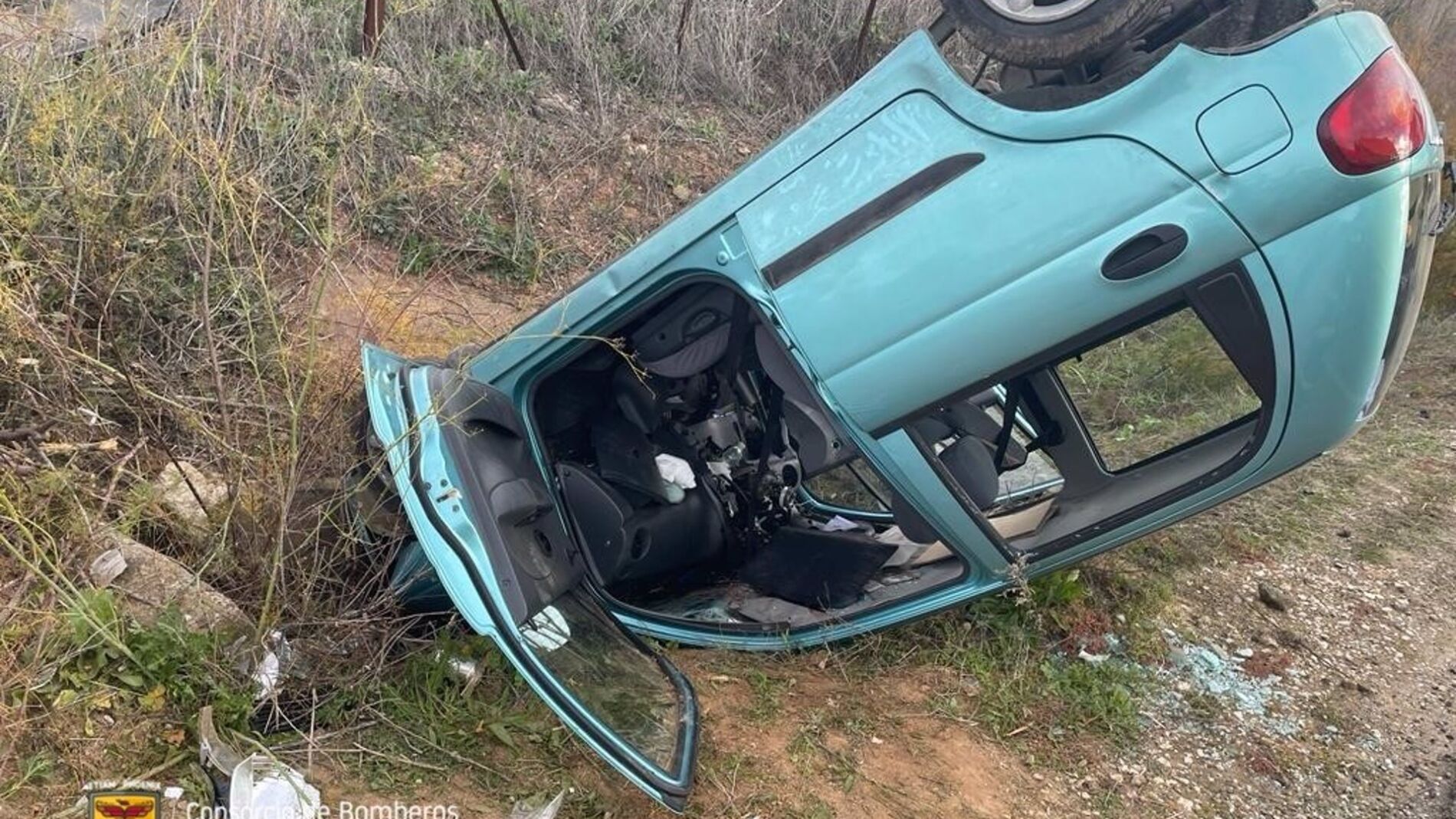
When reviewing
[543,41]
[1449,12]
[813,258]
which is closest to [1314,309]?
[813,258]

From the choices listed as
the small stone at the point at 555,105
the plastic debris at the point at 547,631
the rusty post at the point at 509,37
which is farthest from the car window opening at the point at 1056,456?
the rusty post at the point at 509,37

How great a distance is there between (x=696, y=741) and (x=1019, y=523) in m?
1.23

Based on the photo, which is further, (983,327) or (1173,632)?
(1173,632)

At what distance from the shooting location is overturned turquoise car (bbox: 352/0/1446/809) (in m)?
2.05

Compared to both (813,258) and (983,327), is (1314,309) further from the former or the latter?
(813,258)

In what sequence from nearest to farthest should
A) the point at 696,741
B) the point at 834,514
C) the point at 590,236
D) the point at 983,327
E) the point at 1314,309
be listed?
the point at 1314,309 → the point at 983,327 → the point at 696,741 → the point at 834,514 → the point at 590,236

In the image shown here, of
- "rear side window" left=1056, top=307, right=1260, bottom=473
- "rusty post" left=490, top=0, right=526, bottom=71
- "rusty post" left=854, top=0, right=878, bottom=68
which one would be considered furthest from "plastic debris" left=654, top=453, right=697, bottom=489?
"rusty post" left=854, top=0, right=878, bottom=68

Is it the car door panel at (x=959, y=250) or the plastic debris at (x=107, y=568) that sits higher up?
the plastic debris at (x=107, y=568)

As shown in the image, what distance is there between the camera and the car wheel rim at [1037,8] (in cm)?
226

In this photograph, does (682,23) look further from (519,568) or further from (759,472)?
(519,568)

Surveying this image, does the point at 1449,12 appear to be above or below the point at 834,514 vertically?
below

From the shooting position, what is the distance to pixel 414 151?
6105 millimetres

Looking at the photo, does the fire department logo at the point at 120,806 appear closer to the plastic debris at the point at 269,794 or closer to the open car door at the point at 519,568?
the plastic debris at the point at 269,794

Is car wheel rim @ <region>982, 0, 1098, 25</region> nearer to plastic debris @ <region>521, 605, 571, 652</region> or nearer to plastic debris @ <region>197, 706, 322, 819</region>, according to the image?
plastic debris @ <region>521, 605, 571, 652</region>
